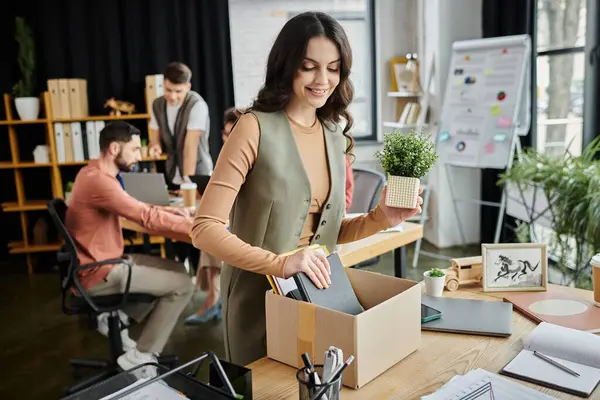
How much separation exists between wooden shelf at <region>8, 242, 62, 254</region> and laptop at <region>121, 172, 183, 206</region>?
6.58 feet

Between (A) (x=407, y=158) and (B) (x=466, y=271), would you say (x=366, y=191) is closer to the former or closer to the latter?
(B) (x=466, y=271)

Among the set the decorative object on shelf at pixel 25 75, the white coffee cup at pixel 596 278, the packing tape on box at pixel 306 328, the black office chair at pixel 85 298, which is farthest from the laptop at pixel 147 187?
the white coffee cup at pixel 596 278

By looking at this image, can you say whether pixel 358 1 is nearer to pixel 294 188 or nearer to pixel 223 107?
pixel 223 107

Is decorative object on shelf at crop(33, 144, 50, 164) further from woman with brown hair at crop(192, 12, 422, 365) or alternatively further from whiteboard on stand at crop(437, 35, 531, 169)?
woman with brown hair at crop(192, 12, 422, 365)

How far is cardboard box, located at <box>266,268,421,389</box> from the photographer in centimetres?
118

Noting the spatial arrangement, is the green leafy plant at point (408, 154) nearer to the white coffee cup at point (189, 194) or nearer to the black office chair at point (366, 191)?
the black office chair at point (366, 191)

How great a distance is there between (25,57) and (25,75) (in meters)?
0.15

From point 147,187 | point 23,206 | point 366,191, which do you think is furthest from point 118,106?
point 366,191

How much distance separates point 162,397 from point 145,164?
4.44m

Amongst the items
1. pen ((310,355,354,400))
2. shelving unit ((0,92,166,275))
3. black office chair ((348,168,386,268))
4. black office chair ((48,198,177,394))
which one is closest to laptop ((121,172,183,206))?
black office chair ((48,198,177,394))

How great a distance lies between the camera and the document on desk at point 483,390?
1150 millimetres

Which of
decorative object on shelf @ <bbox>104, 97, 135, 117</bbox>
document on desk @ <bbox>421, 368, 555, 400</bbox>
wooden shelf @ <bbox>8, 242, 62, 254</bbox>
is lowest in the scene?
wooden shelf @ <bbox>8, 242, 62, 254</bbox>

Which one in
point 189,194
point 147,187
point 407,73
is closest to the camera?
point 189,194

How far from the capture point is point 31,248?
5.13 metres
